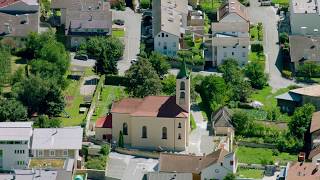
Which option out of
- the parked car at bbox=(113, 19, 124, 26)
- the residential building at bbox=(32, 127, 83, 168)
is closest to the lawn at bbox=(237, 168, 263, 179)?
the residential building at bbox=(32, 127, 83, 168)

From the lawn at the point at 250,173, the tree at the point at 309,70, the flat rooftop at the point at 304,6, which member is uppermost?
the flat rooftop at the point at 304,6

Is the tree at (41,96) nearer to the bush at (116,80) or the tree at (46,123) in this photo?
the tree at (46,123)

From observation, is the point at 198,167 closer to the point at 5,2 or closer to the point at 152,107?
the point at 152,107

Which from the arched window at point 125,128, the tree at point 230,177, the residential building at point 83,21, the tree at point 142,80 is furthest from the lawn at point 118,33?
the tree at point 230,177

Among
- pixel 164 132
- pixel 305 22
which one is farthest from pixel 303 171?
pixel 305 22

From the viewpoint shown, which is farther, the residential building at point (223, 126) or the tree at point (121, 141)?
the residential building at point (223, 126)

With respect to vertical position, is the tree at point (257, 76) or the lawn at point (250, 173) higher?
the tree at point (257, 76)

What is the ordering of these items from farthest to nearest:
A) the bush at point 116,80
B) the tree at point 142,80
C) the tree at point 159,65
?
the tree at point 159,65
the bush at point 116,80
the tree at point 142,80

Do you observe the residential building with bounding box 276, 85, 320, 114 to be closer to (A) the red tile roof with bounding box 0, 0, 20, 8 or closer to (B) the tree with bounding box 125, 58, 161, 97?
(B) the tree with bounding box 125, 58, 161, 97
